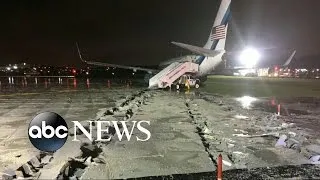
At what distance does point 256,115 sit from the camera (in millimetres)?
18234

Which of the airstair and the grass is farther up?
the airstair

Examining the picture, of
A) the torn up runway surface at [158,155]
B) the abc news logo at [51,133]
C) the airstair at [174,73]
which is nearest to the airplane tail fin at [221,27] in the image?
the airstair at [174,73]

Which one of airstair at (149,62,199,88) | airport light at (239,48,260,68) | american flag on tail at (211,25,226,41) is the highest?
american flag on tail at (211,25,226,41)

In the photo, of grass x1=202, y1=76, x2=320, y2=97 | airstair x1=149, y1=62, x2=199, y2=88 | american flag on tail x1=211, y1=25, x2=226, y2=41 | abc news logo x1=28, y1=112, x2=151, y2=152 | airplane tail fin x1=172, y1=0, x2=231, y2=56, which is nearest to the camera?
abc news logo x1=28, y1=112, x2=151, y2=152

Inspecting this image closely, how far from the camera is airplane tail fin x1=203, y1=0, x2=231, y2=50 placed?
36719 mm

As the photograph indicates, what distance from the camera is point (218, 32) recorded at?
37562mm

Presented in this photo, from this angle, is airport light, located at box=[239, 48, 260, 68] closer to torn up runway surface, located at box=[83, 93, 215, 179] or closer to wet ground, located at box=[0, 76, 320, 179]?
wet ground, located at box=[0, 76, 320, 179]

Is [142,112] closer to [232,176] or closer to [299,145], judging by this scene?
[299,145]

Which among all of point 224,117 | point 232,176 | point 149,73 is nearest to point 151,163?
point 232,176

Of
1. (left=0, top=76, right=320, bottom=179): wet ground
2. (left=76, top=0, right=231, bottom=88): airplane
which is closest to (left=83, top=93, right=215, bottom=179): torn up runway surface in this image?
(left=0, top=76, right=320, bottom=179): wet ground

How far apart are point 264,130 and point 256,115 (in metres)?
4.41

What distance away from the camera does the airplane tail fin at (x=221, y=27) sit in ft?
120

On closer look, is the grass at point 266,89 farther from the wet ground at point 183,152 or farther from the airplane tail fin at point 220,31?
the wet ground at point 183,152

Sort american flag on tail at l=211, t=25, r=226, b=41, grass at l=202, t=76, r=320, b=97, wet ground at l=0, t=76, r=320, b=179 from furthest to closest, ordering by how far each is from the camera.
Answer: american flag on tail at l=211, t=25, r=226, b=41
grass at l=202, t=76, r=320, b=97
wet ground at l=0, t=76, r=320, b=179
